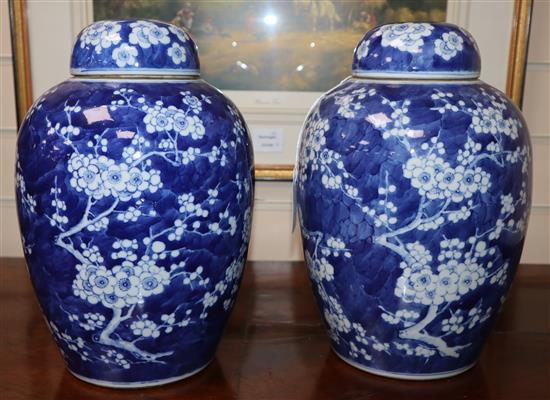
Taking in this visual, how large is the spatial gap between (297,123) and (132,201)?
491mm

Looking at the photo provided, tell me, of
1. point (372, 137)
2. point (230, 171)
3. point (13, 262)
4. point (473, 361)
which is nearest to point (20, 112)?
point (13, 262)

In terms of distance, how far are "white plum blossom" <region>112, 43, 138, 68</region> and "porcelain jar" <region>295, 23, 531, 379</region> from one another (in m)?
0.20

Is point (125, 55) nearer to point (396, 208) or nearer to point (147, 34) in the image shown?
point (147, 34)

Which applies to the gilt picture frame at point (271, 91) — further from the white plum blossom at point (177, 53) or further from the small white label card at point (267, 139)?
the white plum blossom at point (177, 53)

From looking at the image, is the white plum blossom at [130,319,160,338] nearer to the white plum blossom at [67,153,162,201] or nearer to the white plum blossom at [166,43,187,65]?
the white plum blossom at [67,153,162,201]

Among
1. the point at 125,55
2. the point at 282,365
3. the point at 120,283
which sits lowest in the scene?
the point at 282,365

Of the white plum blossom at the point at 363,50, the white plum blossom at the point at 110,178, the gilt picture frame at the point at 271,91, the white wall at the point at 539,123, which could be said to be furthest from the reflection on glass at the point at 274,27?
the white plum blossom at the point at 110,178

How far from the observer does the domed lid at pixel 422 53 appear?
647 millimetres

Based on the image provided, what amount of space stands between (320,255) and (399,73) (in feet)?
0.68

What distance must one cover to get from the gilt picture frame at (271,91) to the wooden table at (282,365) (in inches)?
10.7

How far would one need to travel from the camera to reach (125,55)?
0.62 meters

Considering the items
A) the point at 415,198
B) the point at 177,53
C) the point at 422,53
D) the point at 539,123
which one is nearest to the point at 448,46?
the point at 422,53

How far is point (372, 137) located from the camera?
2.05 ft

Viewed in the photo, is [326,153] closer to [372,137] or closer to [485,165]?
[372,137]
